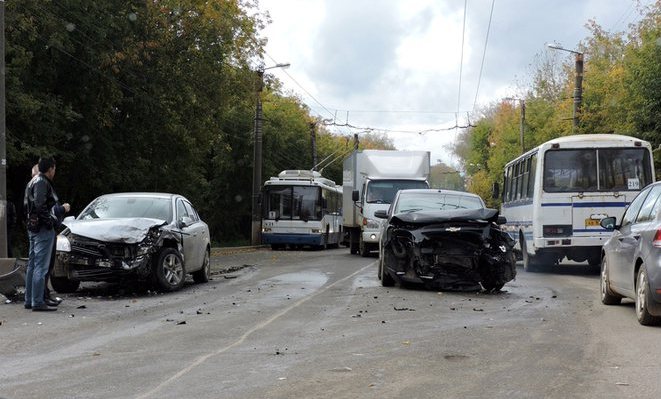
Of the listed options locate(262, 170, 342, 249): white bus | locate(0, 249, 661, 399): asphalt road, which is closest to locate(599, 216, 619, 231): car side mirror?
locate(0, 249, 661, 399): asphalt road

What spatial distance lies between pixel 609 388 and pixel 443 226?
6.79 m

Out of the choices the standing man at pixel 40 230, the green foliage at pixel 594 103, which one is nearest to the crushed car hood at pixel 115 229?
the standing man at pixel 40 230

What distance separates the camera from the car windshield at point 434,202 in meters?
14.6

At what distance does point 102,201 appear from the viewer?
543 inches

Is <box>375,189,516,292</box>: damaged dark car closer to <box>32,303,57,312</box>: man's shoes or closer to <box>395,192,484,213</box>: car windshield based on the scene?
<box>395,192,484,213</box>: car windshield

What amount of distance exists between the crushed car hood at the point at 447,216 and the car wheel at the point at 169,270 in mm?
3541

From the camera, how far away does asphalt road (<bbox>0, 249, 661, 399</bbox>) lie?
5.83 m

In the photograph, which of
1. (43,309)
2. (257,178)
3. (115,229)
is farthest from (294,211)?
(43,309)

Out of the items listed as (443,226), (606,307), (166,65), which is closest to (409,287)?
(443,226)

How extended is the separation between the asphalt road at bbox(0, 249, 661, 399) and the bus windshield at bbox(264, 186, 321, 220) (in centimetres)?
2394

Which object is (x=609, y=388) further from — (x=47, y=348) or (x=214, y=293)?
(x=214, y=293)

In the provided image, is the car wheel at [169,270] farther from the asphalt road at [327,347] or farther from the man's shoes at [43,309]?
the man's shoes at [43,309]

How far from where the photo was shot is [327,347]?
748 centimetres

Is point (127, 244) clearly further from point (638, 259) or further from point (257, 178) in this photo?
point (257, 178)
